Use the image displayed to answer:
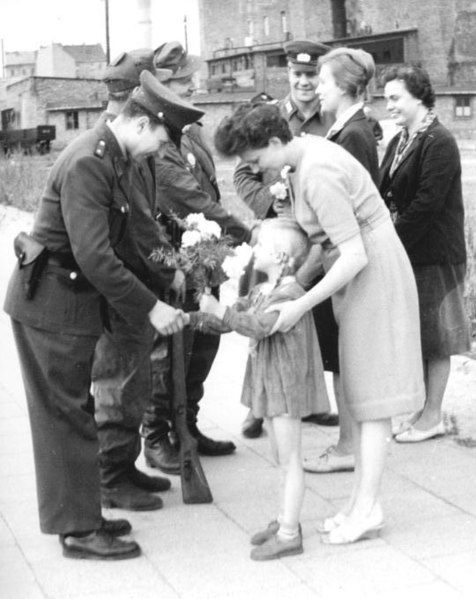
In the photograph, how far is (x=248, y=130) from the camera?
462 centimetres

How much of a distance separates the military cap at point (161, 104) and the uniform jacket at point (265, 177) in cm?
144

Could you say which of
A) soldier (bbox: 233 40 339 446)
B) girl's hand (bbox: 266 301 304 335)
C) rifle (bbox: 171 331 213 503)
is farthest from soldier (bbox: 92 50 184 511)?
soldier (bbox: 233 40 339 446)

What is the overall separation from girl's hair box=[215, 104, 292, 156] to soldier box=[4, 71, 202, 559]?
0.31m

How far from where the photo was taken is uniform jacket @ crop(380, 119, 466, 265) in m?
6.25

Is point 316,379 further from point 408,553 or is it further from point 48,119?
point 48,119

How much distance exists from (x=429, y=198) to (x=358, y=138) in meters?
0.49

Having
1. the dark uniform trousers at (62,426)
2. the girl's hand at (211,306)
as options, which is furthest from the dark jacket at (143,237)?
the dark uniform trousers at (62,426)

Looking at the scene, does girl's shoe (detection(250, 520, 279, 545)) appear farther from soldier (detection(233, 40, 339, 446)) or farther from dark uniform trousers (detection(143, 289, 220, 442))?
soldier (detection(233, 40, 339, 446))

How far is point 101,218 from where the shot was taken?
4648 millimetres

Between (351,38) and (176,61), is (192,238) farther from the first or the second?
(351,38)

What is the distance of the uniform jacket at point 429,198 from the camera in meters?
6.25

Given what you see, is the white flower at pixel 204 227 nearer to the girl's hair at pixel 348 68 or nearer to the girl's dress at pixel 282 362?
the girl's dress at pixel 282 362

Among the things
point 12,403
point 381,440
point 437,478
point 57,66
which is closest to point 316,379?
point 381,440

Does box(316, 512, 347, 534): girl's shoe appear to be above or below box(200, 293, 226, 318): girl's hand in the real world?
below
